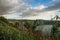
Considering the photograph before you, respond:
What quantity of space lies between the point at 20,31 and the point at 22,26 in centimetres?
15

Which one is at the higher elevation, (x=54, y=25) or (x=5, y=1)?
(x=5, y=1)

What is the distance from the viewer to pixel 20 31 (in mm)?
3088

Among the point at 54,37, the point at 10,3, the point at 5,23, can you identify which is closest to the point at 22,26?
the point at 5,23

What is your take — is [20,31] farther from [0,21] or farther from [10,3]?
[10,3]

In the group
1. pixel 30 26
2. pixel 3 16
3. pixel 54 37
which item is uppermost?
pixel 3 16

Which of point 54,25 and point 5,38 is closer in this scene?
point 5,38

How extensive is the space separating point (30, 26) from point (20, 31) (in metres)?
0.27

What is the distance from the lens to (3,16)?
10.1ft

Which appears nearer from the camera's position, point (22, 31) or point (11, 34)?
point (11, 34)

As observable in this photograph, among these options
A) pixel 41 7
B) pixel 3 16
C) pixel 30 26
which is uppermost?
pixel 41 7

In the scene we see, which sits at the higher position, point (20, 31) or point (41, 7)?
point (41, 7)

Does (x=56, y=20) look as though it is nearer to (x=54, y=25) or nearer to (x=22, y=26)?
(x=54, y=25)

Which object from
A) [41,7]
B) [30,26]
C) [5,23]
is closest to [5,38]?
[5,23]

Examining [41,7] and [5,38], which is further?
[41,7]
